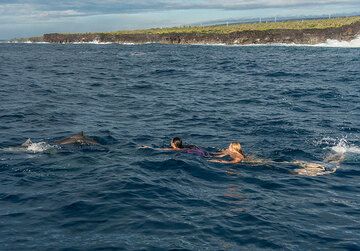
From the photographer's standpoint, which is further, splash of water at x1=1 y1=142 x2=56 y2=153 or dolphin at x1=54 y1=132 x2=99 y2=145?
dolphin at x1=54 y1=132 x2=99 y2=145

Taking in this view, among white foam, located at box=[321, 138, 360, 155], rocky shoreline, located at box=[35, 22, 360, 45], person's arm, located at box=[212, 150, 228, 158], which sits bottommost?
white foam, located at box=[321, 138, 360, 155]

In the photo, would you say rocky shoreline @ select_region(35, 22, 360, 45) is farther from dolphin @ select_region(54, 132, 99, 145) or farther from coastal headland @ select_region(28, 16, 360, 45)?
dolphin @ select_region(54, 132, 99, 145)

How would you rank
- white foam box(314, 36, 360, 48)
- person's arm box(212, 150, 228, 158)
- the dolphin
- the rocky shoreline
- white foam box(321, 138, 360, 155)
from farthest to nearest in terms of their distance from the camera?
the rocky shoreline < white foam box(314, 36, 360, 48) < white foam box(321, 138, 360, 155) < the dolphin < person's arm box(212, 150, 228, 158)

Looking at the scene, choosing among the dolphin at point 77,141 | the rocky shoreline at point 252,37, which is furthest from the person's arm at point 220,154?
the rocky shoreline at point 252,37

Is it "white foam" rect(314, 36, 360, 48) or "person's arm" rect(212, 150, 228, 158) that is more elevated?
"white foam" rect(314, 36, 360, 48)

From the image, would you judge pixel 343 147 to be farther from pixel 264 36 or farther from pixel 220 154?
pixel 264 36

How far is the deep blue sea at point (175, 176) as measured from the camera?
8844 mm

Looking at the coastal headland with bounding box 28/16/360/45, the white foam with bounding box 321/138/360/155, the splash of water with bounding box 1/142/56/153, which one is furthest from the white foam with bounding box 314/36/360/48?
the splash of water with bounding box 1/142/56/153

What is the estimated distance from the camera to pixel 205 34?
110375mm

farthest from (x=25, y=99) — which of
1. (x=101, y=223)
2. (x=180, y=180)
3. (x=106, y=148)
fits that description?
(x=101, y=223)

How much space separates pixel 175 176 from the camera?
1295 cm

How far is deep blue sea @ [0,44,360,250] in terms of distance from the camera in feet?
29.0

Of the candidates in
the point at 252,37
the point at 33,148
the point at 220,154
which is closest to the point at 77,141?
the point at 33,148

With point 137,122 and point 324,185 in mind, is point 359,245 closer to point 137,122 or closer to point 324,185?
point 324,185
